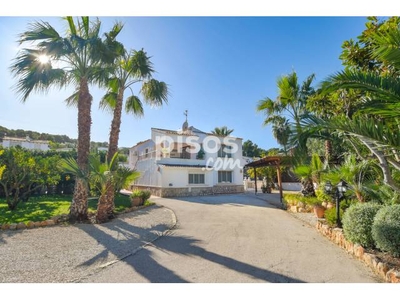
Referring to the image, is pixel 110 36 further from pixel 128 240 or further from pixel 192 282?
pixel 192 282

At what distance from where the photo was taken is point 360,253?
5711 mm

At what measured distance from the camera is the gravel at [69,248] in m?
4.96

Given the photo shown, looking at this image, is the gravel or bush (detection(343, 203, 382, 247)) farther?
bush (detection(343, 203, 382, 247))

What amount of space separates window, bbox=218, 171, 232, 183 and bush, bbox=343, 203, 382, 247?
68.2 feet

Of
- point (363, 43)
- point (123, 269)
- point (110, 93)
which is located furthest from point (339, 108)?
point (110, 93)

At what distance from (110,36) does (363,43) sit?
37.4 feet

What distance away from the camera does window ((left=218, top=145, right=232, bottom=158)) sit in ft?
91.4

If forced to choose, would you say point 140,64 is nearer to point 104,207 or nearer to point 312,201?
point 104,207

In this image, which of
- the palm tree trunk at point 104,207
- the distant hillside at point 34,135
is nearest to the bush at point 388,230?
the palm tree trunk at point 104,207

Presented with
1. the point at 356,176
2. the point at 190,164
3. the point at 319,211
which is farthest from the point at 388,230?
the point at 190,164

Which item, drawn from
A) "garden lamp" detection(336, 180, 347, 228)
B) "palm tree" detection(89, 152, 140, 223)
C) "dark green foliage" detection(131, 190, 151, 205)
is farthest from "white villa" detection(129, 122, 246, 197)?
"garden lamp" detection(336, 180, 347, 228)

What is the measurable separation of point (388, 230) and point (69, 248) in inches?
363

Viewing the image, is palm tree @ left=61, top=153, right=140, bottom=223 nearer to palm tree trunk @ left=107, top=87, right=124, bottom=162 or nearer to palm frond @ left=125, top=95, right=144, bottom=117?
palm tree trunk @ left=107, top=87, right=124, bottom=162
